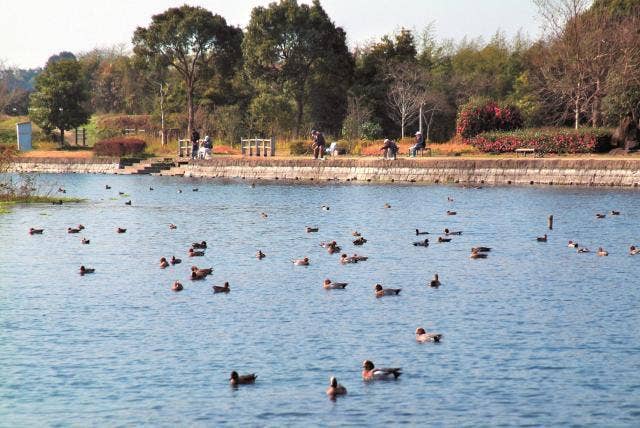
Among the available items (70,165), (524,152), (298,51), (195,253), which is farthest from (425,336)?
(70,165)

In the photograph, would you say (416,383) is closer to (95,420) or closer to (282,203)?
(95,420)

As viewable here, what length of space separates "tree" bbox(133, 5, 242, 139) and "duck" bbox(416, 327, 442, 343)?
7829 centimetres

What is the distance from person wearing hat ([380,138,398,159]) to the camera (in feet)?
238

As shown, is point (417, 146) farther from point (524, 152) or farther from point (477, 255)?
point (477, 255)

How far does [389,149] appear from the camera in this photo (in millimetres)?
73812

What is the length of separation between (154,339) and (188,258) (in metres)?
13.9

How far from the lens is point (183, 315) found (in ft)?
86.4

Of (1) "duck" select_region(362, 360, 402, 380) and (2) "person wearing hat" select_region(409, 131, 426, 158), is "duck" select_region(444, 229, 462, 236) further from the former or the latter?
(2) "person wearing hat" select_region(409, 131, 426, 158)

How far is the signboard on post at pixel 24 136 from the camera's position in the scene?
344ft

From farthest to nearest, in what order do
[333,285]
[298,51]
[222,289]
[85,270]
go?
[298,51] < [85,270] < [333,285] < [222,289]

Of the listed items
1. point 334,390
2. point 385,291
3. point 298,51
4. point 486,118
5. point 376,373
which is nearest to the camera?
point 334,390

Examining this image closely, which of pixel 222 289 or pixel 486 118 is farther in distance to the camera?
pixel 486 118

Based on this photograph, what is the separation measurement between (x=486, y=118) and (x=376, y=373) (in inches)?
2306

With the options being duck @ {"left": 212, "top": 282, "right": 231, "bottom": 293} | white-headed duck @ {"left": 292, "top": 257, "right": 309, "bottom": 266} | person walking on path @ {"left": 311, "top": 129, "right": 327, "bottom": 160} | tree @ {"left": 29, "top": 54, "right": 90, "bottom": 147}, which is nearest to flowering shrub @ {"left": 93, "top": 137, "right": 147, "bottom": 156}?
tree @ {"left": 29, "top": 54, "right": 90, "bottom": 147}
